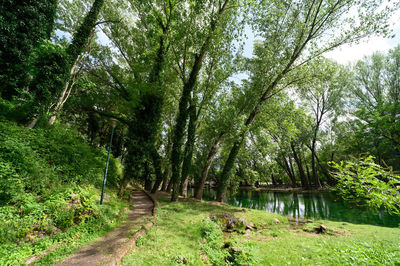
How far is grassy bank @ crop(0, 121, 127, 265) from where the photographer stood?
408 cm

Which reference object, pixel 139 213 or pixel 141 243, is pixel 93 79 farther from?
pixel 141 243

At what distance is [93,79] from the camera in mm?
14891

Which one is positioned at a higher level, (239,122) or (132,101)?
(132,101)

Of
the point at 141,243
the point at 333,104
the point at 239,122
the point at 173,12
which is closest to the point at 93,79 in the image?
the point at 173,12

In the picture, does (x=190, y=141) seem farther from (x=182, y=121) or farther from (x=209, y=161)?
(x=209, y=161)

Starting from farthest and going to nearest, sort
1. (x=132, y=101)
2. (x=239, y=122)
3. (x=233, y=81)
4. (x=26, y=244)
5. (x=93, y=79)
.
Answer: (x=93, y=79)
(x=233, y=81)
(x=132, y=101)
(x=239, y=122)
(x=26, y=244)

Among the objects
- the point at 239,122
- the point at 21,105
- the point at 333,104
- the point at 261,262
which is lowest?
the point at 261,262

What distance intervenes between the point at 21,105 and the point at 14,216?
781 centimetres

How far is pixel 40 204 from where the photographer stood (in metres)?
5.03

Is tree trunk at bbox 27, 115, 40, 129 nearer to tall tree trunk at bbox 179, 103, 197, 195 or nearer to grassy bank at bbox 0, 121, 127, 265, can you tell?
grassy bank at bbox 0, 121, 127, 265

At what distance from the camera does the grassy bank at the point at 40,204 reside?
4.08 meters

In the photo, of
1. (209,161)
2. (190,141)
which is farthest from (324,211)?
(190,141)

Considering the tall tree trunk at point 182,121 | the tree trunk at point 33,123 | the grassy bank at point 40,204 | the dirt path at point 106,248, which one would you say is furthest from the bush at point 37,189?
the tall tree trunk at point 182,121

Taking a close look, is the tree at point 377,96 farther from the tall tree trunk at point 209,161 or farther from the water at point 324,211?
the tall tree trunk at point 209,161
